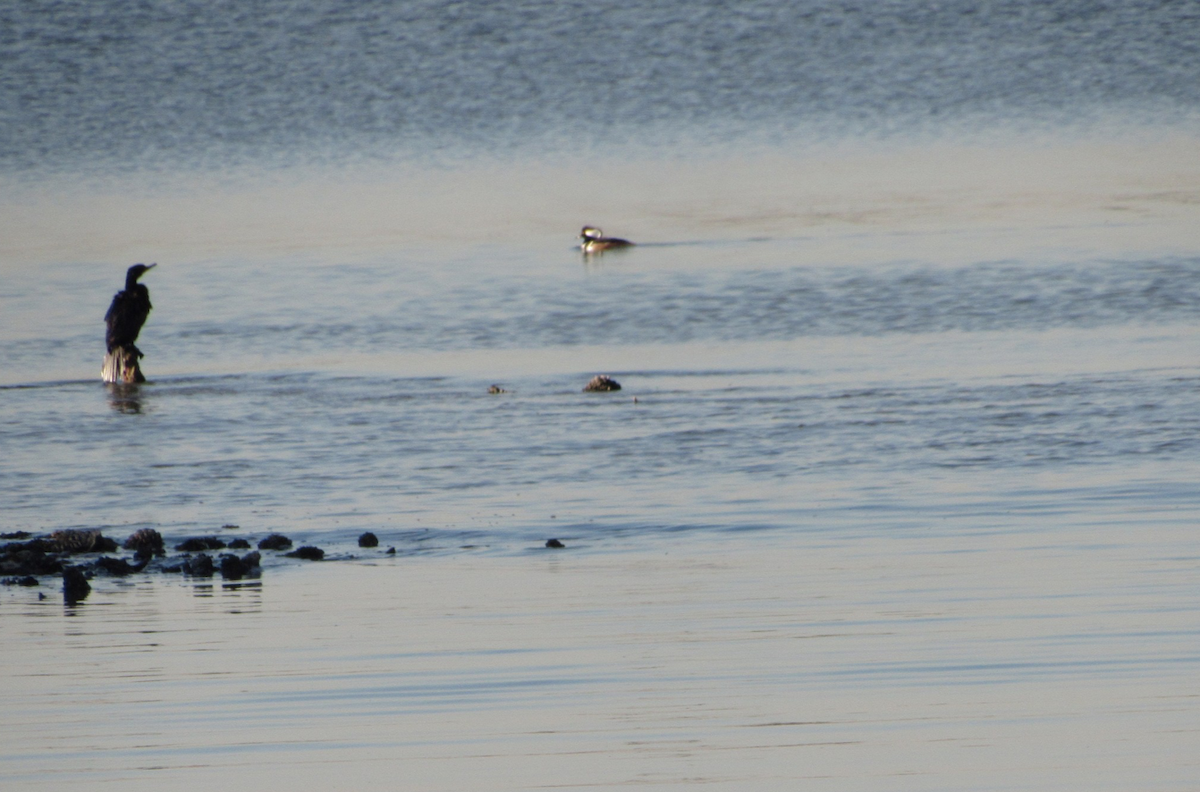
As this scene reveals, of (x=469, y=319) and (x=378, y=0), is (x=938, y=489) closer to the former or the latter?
(x=469, y=319)

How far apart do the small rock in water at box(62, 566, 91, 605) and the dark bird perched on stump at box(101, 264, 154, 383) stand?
10.8 m

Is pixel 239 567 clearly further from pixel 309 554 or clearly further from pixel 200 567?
pixel 309 554

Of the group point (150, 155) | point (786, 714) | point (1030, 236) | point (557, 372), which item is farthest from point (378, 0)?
point (786, 714)

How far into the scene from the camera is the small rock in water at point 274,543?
1095 cm

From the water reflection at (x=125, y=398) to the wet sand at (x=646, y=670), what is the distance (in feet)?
27.1

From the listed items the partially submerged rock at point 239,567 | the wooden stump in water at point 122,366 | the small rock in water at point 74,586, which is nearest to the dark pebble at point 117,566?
the small rock in water at point 74,586

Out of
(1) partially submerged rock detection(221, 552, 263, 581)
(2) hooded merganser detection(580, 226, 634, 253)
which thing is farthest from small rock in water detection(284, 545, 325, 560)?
(2) hooded merganser detection(580, 226, 634, 253)

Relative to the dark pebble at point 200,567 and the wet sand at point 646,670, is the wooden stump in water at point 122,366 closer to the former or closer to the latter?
the dark pebble at point 200,567

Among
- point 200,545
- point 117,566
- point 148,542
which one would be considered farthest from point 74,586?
point 200,545

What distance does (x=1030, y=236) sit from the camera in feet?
99.9

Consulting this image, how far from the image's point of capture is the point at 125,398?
19062 millimetres

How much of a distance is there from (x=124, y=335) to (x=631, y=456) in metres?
8.11

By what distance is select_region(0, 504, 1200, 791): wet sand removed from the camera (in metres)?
6.40

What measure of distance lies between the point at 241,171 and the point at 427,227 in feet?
33.9
